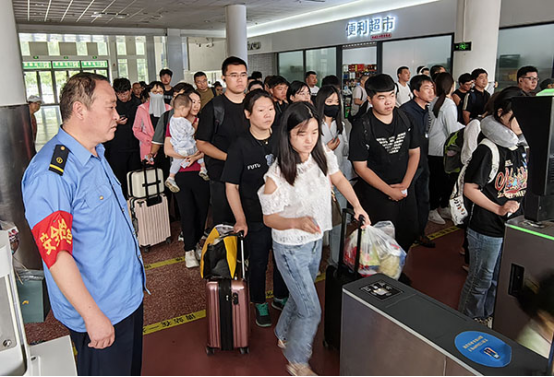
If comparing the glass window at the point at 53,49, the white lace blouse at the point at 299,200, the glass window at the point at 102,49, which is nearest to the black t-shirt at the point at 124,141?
the white lace blouse at the point at 299,200

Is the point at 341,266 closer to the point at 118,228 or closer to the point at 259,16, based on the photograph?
the point at 118,228

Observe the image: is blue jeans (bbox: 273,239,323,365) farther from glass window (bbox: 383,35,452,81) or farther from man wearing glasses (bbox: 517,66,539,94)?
glass window (bbox: 383,35,452,81)

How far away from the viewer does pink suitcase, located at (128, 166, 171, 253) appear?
4.52 meters

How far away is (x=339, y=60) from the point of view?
1291 cm

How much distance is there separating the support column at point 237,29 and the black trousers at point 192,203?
27.7 ft

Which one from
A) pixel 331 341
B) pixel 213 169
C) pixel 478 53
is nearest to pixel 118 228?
pixel 331 341

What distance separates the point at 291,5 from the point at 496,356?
40.1ft

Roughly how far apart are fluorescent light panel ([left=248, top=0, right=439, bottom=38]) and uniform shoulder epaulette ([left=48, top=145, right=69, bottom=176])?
33.4 ft

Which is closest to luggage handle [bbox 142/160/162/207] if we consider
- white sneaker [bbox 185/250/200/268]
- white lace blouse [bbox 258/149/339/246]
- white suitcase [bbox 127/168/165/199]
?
white suitcase [bbox 127/168/165/199]

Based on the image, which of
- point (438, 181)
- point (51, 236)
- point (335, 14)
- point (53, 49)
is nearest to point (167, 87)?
point (438, 181)

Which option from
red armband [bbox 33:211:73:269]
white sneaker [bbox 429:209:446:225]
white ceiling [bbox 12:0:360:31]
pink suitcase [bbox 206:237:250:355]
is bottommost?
white sneaker [bbox 429:209:446:225]

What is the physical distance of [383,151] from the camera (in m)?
3.08

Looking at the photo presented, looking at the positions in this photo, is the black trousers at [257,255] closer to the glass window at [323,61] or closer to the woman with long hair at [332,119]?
the woman with long hair at [332,119]

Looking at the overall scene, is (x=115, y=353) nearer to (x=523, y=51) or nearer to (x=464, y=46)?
(x=464, y=46)
